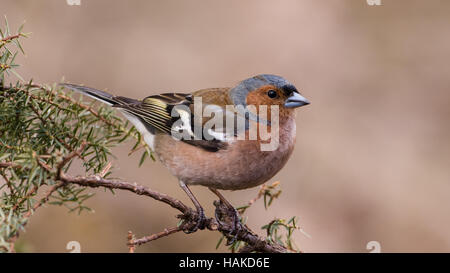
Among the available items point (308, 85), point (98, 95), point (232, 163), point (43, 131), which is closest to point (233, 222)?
point (232, 163)

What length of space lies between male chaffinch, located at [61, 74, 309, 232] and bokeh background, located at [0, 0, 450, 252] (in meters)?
1.08

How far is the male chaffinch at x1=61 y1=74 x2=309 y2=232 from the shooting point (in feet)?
8.57

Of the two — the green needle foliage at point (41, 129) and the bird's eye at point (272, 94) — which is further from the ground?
the bird's eye at point (272, 94)

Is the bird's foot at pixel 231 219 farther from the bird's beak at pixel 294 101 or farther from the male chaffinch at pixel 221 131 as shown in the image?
the bird's beak at pixel 294 101

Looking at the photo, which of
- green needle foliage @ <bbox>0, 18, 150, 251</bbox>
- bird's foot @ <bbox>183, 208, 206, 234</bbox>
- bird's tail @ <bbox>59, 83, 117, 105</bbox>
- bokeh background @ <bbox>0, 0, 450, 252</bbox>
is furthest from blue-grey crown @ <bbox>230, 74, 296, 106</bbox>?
bokeh background @ <bbox>0, 0, 450, 252</bbox>

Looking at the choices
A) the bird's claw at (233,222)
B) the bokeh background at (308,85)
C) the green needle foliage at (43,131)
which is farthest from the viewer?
the bokeh background at (308,85)

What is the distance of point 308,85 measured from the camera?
4.80 meters

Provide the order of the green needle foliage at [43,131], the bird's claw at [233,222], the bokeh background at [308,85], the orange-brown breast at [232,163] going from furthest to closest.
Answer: the bokeh background at [308,85] < the orange-brown breast at [232,163] < the bird's claw at [233,222] < the green needle foliage at [43,131]

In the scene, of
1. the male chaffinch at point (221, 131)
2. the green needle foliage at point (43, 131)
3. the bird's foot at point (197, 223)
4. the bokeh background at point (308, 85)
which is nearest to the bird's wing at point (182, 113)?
the male chaffinch at point (221, 131)

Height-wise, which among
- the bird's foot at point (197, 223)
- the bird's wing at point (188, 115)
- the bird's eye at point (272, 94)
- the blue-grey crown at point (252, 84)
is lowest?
the bird's foot at point (197, 223)

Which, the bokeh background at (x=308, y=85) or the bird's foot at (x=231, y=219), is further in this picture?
the bokeh background at (x=308, y=85)

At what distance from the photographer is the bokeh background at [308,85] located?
3992 mm

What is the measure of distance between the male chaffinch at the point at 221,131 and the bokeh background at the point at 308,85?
3.53ft
